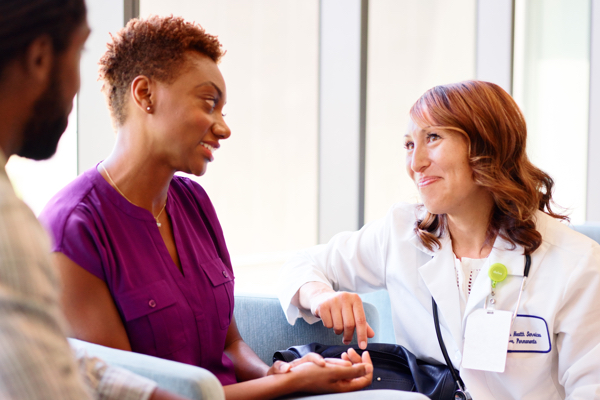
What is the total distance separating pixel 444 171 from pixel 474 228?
0.24 meters

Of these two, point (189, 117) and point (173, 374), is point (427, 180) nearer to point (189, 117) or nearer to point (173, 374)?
point (189, 117)

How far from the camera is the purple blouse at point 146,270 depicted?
115 cm

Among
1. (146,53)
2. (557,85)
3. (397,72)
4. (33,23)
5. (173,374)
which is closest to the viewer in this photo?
(33,23)

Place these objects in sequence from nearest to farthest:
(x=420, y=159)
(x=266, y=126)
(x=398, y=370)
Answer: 1. (x=398, y=370)
2. (x=420, y=159)
3. (x=266, y=126)

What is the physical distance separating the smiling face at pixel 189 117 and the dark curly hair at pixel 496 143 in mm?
711

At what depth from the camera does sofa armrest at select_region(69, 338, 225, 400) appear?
0.92m

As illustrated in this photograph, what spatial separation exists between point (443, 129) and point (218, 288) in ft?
2.69

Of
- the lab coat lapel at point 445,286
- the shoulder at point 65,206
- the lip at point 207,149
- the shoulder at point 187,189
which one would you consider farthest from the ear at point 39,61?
the lab coat lapel at point 445,286

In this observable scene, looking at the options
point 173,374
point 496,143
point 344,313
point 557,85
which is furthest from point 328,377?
point 557,85

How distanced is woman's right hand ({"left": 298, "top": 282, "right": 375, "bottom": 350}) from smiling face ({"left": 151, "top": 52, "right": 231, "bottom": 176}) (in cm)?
51

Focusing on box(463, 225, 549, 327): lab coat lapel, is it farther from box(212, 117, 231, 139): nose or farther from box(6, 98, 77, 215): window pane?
box(6, 98, 77, 215): window pane

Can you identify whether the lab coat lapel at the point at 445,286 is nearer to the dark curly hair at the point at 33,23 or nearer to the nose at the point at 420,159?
the nose at the point at 420,159

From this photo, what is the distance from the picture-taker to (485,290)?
1.58 meters

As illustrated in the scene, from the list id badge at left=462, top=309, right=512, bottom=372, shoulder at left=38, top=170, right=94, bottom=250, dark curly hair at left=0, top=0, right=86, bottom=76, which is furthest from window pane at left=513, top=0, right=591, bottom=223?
dark curly hair at left=0, top=0, right=86, bottom=76
